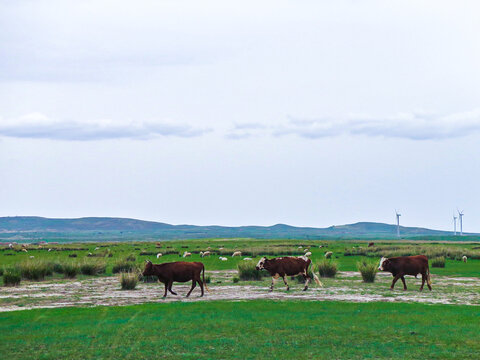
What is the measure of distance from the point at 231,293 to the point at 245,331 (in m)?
10.7

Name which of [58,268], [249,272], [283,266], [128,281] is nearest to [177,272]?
[128,281]

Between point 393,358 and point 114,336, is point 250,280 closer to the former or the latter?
point 114,336

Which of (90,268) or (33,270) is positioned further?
(90,268)

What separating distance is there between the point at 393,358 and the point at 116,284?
73.0 ft

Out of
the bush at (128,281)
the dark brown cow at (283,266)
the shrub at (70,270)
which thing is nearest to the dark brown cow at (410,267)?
the dark brown cow at (283,266)

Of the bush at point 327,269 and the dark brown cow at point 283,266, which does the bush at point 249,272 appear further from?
the dark brown cow at point 283,266

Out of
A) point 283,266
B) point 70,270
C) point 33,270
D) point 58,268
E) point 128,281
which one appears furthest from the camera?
point 58,268

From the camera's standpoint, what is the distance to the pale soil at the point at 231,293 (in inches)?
973

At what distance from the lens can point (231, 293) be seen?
2766cm

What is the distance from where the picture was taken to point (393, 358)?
A: 44.3 feet

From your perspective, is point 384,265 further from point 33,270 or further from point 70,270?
point 33,270

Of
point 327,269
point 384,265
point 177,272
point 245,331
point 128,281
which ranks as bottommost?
point 245,331

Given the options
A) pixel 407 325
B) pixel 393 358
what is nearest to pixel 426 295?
pixel 407 325

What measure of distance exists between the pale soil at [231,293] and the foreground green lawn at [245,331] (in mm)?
2521
